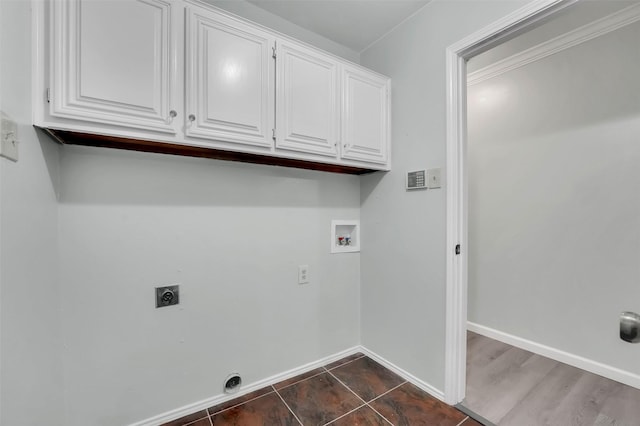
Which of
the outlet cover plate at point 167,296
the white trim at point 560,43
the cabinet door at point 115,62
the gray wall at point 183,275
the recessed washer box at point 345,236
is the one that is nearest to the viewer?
the cabinet door at point 115,62

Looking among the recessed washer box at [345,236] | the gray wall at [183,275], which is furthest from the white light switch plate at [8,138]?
the recessed washer box at [345,236]

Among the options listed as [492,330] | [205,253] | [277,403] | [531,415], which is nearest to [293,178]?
[205,253]

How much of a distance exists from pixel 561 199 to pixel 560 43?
1260 mm

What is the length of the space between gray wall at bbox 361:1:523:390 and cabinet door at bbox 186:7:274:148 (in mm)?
969

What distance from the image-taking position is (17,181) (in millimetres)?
879

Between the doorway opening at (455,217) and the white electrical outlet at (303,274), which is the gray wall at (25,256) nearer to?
the white electrical outlet at (303,274)

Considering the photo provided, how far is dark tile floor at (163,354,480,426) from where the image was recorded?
1456 millimetres

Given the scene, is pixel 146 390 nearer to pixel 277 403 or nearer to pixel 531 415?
pixel 277 403

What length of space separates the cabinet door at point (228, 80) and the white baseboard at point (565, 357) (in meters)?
2.69

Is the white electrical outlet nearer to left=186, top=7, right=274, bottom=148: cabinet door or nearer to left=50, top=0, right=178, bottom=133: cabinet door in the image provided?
left=186, top=7, right=274, bottom=148: cabinet door

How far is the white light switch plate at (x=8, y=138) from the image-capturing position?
2.54 ft

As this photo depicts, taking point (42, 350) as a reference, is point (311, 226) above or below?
above

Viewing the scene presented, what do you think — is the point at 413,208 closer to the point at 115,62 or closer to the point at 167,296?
the point at 167,296

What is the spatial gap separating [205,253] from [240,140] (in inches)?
27.2
